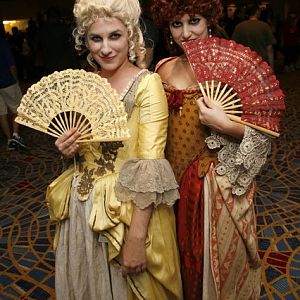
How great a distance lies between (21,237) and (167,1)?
1905mm

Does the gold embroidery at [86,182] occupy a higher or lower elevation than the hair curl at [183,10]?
lower

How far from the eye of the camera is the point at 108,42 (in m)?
1.22

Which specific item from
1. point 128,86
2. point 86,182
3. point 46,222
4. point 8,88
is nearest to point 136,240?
point 86,182

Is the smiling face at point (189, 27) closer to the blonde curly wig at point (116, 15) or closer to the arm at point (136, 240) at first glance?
the blonde curly wig at point (116, 15)

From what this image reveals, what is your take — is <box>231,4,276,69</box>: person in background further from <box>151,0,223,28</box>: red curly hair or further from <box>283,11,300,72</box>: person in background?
<box>283,11,300,72</box>: person in background

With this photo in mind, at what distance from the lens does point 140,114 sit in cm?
124

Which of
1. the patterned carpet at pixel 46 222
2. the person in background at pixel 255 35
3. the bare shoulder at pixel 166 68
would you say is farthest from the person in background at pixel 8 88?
the bare shoulder at pixel 166 68

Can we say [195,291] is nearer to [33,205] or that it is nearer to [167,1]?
[167,1]

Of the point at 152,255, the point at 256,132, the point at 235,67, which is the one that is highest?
the point at 235,67

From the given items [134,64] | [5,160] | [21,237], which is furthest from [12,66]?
[134,64]

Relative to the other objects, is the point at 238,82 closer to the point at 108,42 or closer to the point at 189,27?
the point at 189,27

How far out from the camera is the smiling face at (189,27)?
4.36 ft

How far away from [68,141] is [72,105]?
4.5 inches

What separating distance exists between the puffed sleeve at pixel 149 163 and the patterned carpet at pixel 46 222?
1102 millimetres
